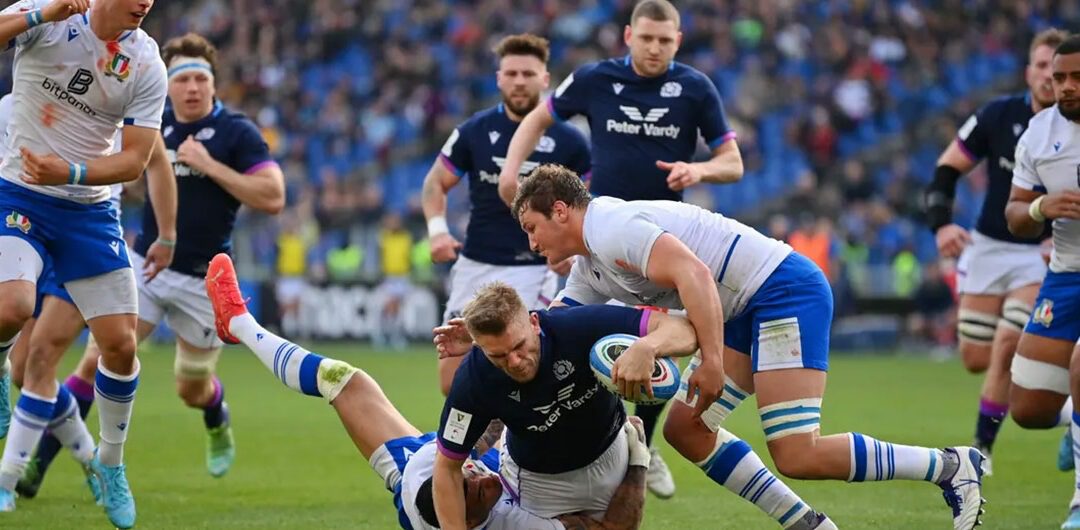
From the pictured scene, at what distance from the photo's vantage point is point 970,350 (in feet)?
37.2

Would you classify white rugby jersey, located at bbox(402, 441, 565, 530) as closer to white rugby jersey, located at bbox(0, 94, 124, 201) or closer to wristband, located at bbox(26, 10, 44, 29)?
white rugby jersey, located at bbox(0, 94, 124, 201)

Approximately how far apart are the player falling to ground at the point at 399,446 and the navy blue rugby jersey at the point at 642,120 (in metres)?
2.62

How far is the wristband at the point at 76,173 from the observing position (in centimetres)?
770

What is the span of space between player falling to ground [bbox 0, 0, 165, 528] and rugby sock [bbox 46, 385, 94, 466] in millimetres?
1171

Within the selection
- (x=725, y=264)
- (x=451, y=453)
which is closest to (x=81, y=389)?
(x=451, y=453)

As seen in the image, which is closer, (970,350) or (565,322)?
(565,322)

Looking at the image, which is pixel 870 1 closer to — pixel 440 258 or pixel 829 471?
pixel 440 258

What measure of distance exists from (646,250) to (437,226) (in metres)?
4.47

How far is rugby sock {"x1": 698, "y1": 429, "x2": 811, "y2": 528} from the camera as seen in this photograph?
7.42m

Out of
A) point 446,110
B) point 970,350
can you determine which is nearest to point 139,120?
point 970,350

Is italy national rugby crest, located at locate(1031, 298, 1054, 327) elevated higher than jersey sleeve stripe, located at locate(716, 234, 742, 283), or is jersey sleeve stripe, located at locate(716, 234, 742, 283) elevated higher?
jersey sleeve stripe, located at locate(716, 234, 742, 283)

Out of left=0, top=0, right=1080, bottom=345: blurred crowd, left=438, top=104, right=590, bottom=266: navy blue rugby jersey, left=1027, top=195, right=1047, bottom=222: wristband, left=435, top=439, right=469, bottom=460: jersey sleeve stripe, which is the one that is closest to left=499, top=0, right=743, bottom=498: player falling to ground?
left=438, top=104, right=590, bottom=266: navy blue rugby jersey

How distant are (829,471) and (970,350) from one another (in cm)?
461

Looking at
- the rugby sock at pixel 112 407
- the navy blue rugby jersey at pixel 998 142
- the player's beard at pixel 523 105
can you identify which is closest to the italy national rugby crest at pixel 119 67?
the rugby sock at pixel 112 407
